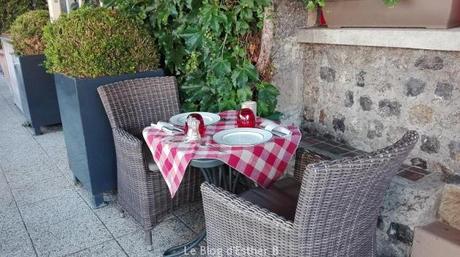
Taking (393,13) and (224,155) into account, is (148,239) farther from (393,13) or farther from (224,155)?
(393,13)

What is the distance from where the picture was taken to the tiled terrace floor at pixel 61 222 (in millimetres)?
2080

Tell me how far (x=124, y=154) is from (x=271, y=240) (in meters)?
1.10

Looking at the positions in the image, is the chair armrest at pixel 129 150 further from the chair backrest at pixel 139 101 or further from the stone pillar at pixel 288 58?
the stone pillar at pixel 288 58

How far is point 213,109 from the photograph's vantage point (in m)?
2.56

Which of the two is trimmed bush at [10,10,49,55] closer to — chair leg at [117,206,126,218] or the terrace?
the terrace

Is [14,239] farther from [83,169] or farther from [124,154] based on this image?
[124,154]

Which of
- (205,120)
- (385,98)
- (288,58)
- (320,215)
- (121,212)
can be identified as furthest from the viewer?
(288,58)

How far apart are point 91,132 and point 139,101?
0.37 meters

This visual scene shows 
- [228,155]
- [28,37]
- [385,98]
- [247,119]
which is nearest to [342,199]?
[228,155]

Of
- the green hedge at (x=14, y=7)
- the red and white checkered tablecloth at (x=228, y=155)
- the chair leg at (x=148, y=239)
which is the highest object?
the green hedge at (x=14, y=7)

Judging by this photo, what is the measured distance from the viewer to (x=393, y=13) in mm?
2018

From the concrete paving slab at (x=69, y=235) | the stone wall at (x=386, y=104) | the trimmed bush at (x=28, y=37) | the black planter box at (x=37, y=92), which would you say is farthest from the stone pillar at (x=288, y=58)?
the trimmed bush at (x=28, y=37)

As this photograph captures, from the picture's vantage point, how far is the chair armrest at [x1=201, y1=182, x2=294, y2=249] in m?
1.25

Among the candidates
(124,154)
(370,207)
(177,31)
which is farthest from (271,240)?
(177,31)
